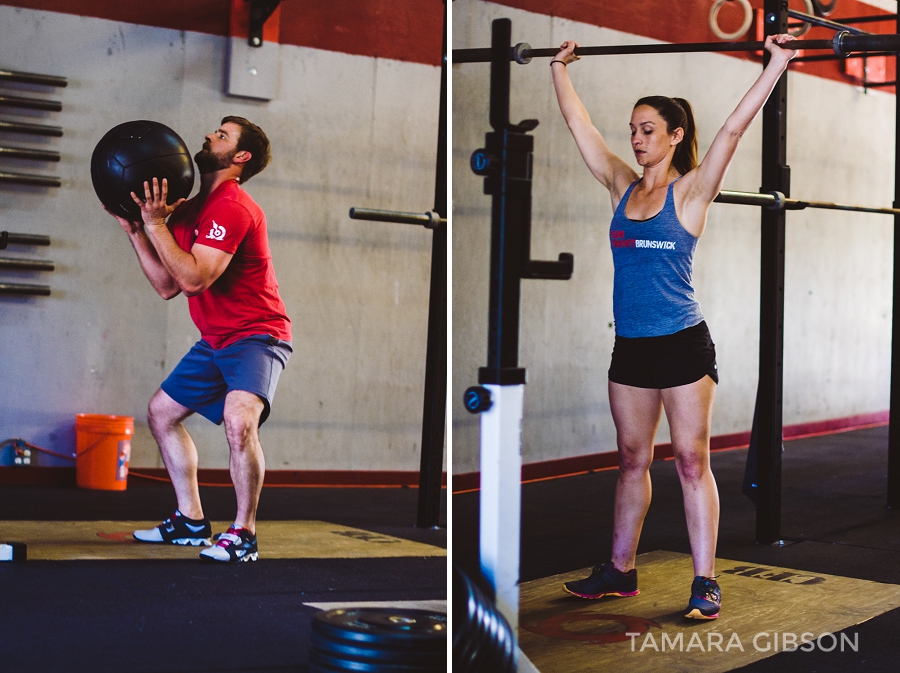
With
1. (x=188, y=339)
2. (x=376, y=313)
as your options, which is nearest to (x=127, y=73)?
(x=188, y=339)

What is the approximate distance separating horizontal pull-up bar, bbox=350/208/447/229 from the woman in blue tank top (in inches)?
48.7

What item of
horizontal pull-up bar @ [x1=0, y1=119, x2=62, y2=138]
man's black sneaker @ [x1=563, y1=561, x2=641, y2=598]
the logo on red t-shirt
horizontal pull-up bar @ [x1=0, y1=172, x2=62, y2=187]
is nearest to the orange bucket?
horizontal pull-up bar @ [x1=0, y1=172, x2=62, y2=187]

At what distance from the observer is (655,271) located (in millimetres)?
2098

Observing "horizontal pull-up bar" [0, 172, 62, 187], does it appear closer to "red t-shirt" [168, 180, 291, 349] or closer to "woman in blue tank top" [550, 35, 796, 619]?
"red t-shirt" [168, 180, 291, 349]

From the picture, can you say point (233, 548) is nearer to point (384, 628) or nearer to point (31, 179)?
point (384, 628)

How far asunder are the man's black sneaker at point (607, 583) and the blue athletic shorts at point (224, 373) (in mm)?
1249

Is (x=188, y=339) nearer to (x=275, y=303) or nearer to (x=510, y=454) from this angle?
(x=275, y=303)

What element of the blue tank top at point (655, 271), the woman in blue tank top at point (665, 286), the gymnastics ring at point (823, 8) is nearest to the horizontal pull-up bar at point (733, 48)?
the woman in blue tank top at point (665, 286)

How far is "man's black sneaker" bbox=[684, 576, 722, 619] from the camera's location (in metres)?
2.17

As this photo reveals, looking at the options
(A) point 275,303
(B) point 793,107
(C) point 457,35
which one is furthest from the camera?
(B) point 793,107

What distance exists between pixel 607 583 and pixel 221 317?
154cm

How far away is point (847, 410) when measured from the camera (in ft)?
22.6

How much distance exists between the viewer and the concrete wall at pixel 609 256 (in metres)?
4.32

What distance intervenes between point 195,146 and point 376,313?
1.27 meters
